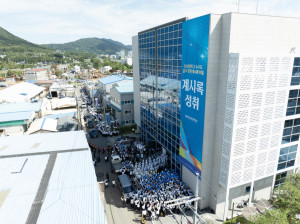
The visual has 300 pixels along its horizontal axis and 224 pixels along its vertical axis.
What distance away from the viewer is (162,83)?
2520 cm

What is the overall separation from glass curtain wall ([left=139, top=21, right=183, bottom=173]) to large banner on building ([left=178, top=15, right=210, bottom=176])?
1.28m

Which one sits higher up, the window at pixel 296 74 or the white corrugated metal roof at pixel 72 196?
the window at pixel 296 74

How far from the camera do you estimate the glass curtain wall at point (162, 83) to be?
21.9m

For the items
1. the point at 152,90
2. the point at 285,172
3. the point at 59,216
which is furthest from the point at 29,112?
the point at 285,172

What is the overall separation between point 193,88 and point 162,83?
690 cm

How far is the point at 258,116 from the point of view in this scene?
1691cm

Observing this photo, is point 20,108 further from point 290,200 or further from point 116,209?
point 290,200

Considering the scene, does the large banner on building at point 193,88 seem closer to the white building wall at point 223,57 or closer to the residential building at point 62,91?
the white building wall at point 223,57

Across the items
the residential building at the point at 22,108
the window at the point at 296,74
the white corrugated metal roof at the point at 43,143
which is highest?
the window at the point at 296,74

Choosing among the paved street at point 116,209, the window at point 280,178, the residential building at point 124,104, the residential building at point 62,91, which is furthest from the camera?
the residential building at point 62,91

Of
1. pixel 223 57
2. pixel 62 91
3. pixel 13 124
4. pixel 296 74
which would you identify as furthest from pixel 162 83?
pixel 62 91

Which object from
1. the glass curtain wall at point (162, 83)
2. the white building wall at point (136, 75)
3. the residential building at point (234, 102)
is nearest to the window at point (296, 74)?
the residential building at point (234, 102)

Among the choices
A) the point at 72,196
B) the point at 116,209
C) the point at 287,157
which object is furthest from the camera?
the point at 287,157

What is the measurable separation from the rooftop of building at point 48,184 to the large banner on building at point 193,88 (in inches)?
380
